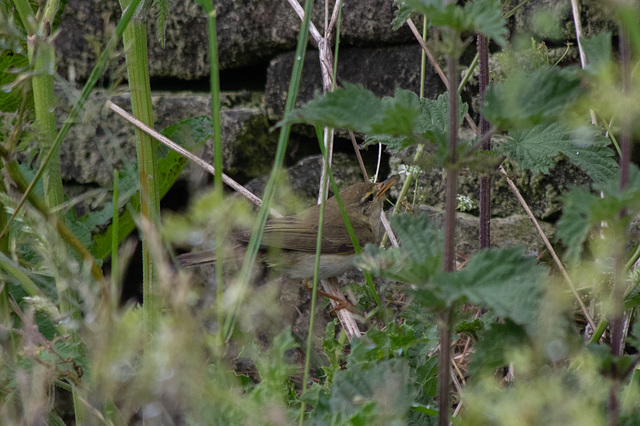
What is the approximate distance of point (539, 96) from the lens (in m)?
0.89

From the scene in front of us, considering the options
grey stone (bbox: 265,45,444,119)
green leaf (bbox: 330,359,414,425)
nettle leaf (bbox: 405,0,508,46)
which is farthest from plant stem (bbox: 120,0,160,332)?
grey stone (bbox: 265,45,444,119)

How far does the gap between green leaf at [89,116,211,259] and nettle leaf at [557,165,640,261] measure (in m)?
1.33

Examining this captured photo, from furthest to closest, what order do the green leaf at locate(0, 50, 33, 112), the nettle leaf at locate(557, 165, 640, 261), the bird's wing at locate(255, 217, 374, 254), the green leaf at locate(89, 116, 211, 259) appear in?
the bird's wing at locate(255, 217, 374, 254) < the green leaf at locate(89, 116, 211, 259) < the green leaf at locate(0, 50, 33, 112) < the nettle leaf at locate(557, 165, 640, 261)

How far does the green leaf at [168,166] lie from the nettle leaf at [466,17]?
1201mm

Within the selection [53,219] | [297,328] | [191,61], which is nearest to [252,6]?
[191,61]

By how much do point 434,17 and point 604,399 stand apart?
2.05 feet

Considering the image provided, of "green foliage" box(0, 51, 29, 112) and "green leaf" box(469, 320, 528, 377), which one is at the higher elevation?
"green foliage" box(0, 51, 29, 112)

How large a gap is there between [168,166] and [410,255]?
1.40 meters

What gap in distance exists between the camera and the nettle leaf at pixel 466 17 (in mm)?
849

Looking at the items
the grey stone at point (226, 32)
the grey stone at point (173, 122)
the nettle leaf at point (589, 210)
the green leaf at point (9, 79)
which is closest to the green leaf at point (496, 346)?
the nettle leaf at point (589, 210)

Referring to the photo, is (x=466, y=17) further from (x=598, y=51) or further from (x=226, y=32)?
(x=226, y=32)

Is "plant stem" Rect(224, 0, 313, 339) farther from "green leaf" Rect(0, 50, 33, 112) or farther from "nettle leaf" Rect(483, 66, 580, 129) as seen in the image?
"green leaf" Rect(0, 50, 33, 112)

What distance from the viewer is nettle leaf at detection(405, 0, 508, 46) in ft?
2.78

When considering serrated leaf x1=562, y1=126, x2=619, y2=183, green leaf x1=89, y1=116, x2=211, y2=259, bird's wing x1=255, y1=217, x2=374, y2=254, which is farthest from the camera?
bird's wing x1=255, y1=217, x2=374, y2=254
